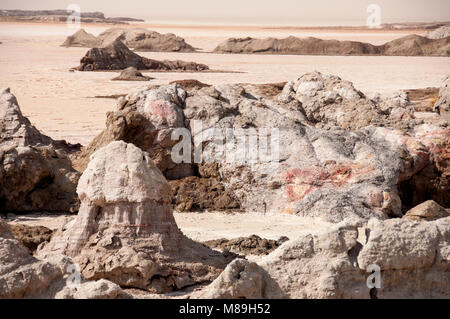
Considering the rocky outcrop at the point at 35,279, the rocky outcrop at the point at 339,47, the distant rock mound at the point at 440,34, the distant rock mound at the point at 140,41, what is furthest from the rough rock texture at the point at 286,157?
the distant rock mound at the point at 440,34

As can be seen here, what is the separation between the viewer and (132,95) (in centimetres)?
1212

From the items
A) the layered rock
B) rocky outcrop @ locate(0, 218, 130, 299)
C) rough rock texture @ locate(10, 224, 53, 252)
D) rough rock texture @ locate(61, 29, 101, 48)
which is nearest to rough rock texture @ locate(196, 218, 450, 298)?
rocky outcrop @ locate(0, 218, 130, 299)

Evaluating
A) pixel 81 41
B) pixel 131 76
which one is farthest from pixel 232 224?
pixel 81 41

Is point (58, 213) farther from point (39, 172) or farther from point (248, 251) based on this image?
point (248, 251)

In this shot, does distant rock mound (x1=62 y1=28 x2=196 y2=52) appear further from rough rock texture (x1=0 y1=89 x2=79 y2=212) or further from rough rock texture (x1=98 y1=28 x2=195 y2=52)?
rough rock texture (x1=0 y1=89 x2=79 y2=212)

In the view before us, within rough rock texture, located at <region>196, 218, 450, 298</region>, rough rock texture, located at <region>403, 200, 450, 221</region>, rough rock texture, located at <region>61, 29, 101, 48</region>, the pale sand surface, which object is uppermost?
rough rock texture, located at <region>196, 218, 450, 298</region>

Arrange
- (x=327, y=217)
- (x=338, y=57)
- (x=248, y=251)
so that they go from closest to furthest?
(x=248, y=251)
(x=327, y=217)
(x=338, y=57)

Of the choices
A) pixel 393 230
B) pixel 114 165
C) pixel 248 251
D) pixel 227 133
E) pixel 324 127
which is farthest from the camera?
pixel 324 127

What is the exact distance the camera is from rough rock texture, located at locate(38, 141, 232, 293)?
739cm

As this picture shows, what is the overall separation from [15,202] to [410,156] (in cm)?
494

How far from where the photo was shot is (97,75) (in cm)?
2905

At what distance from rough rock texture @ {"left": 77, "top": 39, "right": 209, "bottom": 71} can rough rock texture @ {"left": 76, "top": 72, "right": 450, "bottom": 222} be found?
18.7 metres

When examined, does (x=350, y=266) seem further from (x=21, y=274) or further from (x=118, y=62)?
(x=118, y=62)

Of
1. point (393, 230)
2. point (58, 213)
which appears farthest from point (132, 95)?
point (393, 230)
